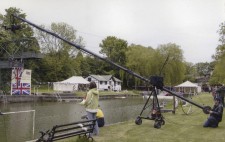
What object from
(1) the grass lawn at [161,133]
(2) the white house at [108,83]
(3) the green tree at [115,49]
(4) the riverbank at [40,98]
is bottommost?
(1) the grass lawn at [161,133]

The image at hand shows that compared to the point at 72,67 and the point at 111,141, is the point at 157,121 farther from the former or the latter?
the point at 72,67

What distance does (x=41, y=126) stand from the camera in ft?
73.6

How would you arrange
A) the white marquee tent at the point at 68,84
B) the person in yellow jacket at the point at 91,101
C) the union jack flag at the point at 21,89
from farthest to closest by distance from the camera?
the white marquee tent at the point at 68,84
the union jack flag at the point at 21,89
the person in yellow jacket at the point at 91,101

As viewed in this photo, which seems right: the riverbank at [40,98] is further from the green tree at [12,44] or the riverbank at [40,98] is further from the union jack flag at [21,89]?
the green tree at [12,44]

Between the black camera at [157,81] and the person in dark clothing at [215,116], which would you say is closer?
the person in dark clothing at [215,116]

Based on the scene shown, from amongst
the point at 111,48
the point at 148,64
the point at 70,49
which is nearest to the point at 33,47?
the point at 70,49

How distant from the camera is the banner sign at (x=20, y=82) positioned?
179ft

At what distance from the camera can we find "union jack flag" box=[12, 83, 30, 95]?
5500 centimetres

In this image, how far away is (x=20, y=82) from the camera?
181 ft

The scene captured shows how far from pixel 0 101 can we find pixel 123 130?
39.1 metres

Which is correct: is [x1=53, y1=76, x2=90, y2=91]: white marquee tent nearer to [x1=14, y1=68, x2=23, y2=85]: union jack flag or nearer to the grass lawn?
[x1=14, y1=68, x2=23, y2=85]: union jack flag

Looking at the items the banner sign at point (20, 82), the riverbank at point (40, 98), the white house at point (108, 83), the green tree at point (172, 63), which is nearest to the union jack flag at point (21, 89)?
the banner sign at point (20, 82)

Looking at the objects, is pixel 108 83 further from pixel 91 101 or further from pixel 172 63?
pixel 91 101

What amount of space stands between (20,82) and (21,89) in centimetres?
121
